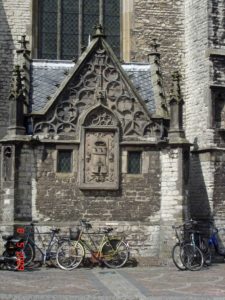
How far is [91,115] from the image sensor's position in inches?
623

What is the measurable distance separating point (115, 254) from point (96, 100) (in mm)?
4190

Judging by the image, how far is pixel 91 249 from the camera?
49.6ft

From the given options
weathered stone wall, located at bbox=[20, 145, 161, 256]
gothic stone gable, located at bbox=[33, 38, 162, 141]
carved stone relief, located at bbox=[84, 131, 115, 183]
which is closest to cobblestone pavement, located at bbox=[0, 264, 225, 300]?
weathered stone wall, located at bbox=[20, 145, 161, 256]

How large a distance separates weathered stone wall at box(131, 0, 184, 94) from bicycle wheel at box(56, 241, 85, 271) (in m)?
7.49

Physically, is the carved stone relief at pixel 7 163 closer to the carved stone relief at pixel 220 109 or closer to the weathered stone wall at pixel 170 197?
the weathered stone wall at pixel 170 197

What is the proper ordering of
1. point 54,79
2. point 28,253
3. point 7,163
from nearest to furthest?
point 28,253 < point 7,163 < point 54,79

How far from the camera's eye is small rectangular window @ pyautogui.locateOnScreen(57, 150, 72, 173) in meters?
15.6

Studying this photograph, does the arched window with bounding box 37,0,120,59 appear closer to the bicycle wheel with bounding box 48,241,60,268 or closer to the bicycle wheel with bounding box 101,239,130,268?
the bicycle wheel with bounding box 48,241,60,268

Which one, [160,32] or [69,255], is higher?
[160,32]

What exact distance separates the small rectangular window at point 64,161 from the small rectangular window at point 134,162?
161 centimetres

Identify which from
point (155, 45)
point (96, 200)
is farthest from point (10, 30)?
point (96, 200)

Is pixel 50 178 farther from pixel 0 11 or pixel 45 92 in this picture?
pixel 0 11

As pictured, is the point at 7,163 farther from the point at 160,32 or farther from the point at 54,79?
the point at 160,32

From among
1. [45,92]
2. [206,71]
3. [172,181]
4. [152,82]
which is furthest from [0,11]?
[172,181]
